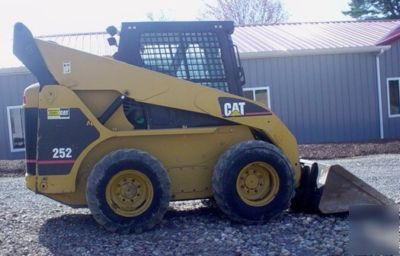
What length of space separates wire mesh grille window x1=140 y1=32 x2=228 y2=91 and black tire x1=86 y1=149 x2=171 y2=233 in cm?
126

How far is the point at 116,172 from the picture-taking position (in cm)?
739

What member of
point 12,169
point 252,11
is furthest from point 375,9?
point 12,169

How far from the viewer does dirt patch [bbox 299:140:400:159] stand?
17234 mm

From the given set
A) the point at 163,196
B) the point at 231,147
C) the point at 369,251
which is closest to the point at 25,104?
the point at 163,196

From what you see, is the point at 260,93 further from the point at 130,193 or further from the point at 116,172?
the point at 116,172

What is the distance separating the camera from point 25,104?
777 centimetres

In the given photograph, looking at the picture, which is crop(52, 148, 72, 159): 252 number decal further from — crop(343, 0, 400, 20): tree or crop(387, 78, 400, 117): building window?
crop(343, 0, 400, 20): tree

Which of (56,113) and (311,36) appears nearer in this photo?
(56,113)

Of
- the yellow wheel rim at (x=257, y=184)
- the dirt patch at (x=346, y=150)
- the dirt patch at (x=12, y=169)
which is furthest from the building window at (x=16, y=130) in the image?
the yellow wheel rim at (x=257, y=184)

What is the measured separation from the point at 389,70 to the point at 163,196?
1639cm

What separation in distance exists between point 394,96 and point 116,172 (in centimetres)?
1698

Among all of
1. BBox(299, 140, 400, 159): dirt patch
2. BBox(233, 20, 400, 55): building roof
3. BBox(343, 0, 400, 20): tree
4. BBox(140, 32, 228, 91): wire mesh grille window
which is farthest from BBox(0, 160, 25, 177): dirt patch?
BBox(343, 0, 400, 20): tree

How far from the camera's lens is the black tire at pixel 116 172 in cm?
734

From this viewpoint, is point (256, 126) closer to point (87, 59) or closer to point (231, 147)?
point (231, 147)
